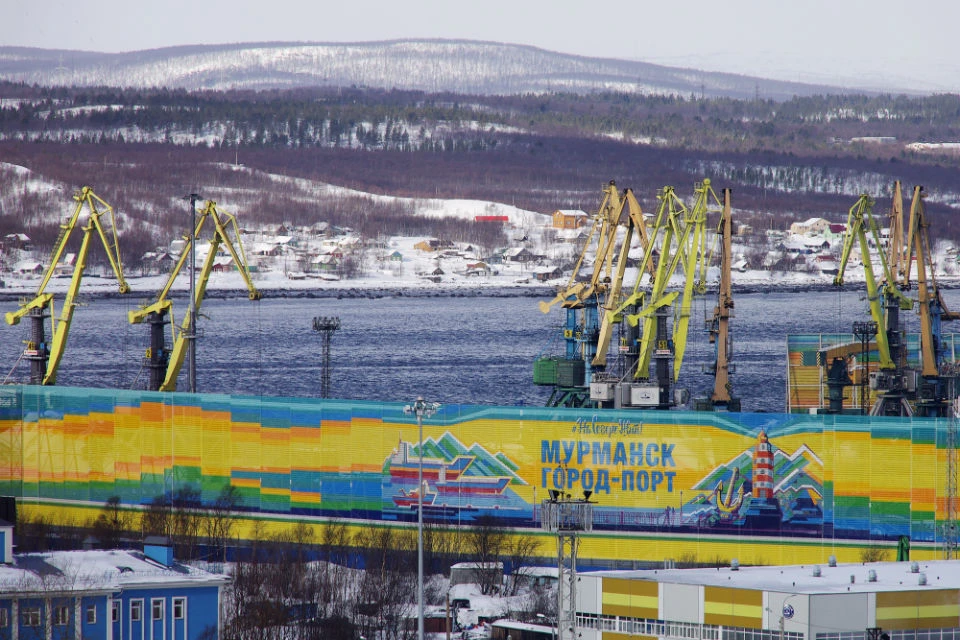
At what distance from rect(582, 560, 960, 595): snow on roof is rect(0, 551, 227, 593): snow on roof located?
9.23 m

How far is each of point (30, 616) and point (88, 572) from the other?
6.86 ft

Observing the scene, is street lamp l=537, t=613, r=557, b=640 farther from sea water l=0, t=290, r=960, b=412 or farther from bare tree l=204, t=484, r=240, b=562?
sea water l=0, t=290, r=960, b=412

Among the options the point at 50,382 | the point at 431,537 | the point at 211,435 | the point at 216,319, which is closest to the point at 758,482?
the point at 431,537

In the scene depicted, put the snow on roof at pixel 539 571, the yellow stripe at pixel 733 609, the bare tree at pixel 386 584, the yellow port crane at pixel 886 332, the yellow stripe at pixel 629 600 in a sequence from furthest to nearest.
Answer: the yellow port crane at pixel 886 332 < the snow on roof at pixel 539 571 < the bare tree at pixel 386 584 < the yellow stripe at pixel 629 600 < the yellow stripe at pixel 733 609

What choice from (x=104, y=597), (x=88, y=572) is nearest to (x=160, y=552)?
(x=88, y=572)

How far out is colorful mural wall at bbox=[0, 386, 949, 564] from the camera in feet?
169

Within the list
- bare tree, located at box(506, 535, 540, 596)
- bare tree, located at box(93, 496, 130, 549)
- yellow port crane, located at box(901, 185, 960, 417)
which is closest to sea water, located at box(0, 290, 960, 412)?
bare tree, located at box(93, 496, 130, 549)

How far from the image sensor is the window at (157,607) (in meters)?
36.9

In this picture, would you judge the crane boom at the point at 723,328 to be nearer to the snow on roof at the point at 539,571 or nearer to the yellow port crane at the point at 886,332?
the yellow port crane at the point at 886,332

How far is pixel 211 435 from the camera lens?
5716 centimetres

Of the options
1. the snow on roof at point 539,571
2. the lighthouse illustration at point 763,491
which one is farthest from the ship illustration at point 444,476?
the lighthouse illustration at point 763,491

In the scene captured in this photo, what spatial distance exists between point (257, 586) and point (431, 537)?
8460mm

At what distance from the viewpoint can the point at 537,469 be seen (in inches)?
2121

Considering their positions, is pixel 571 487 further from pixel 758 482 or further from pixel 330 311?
pixel 330 311
